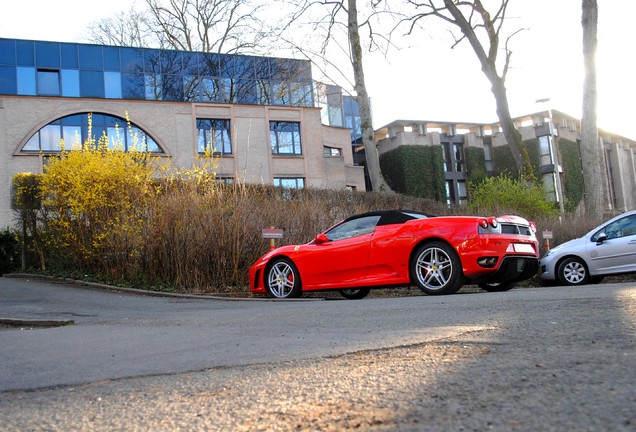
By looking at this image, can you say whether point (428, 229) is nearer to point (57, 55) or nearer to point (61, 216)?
point (61, 216)

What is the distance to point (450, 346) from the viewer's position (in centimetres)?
422

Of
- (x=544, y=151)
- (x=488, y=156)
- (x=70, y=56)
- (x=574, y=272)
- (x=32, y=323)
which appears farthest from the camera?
(x=488, y=156)

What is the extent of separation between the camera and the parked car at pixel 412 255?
972 cm

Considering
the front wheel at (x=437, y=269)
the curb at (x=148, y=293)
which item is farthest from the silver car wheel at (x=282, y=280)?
the front wheel at (x=437, y=269)

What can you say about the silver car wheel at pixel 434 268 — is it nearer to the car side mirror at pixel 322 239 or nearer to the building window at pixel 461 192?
the car side mirror at pixel 322 239

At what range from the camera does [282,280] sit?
11.8 metres

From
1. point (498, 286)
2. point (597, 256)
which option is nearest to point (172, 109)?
point (597, 256)

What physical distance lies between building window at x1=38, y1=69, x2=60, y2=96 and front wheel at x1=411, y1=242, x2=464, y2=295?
1215 inches

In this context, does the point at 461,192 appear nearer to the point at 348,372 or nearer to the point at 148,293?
the point at 148,293

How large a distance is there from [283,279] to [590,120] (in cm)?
1833

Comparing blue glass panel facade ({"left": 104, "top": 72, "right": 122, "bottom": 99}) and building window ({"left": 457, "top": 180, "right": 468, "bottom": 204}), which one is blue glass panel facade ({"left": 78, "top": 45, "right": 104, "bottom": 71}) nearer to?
blue glass panel facade ({"left": 104, "top": 72, "right": 122, "bottom": 99})

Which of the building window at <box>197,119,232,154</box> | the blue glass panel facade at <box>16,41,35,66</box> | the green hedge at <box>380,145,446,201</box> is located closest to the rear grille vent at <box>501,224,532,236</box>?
the building window at <box>197,119,232,154</box>

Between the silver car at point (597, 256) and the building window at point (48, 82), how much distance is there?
2949 cm

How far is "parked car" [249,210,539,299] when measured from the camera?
9719 mm
